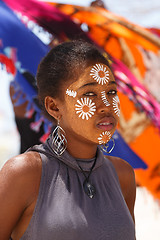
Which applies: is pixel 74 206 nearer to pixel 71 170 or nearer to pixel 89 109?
pixel 71 170

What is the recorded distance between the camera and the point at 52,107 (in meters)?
1.04

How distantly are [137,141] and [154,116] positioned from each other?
20cm

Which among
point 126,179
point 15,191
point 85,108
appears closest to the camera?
point 15,191

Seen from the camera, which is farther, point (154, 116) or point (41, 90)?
point (154, 116)

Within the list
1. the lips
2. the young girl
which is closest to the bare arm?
the young girl

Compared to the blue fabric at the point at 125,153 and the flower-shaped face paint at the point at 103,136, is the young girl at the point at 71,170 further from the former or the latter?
the blue fabric at the point at 125,153

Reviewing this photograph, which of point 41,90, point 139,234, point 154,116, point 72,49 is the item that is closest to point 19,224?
point 41,90

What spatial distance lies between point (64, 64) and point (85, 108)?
143 mm

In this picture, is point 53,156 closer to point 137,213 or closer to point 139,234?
point 139,234

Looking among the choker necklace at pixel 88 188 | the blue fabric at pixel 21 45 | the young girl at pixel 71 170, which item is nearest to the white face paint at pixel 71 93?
the young girl at pixel 71 170

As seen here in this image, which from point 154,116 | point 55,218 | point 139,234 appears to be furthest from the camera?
point 139,234

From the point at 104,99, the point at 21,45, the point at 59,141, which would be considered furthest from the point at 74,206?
the point at 21,45

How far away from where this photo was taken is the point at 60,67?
39.8 inches

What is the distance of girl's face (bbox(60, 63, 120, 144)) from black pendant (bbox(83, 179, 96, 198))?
12cm
